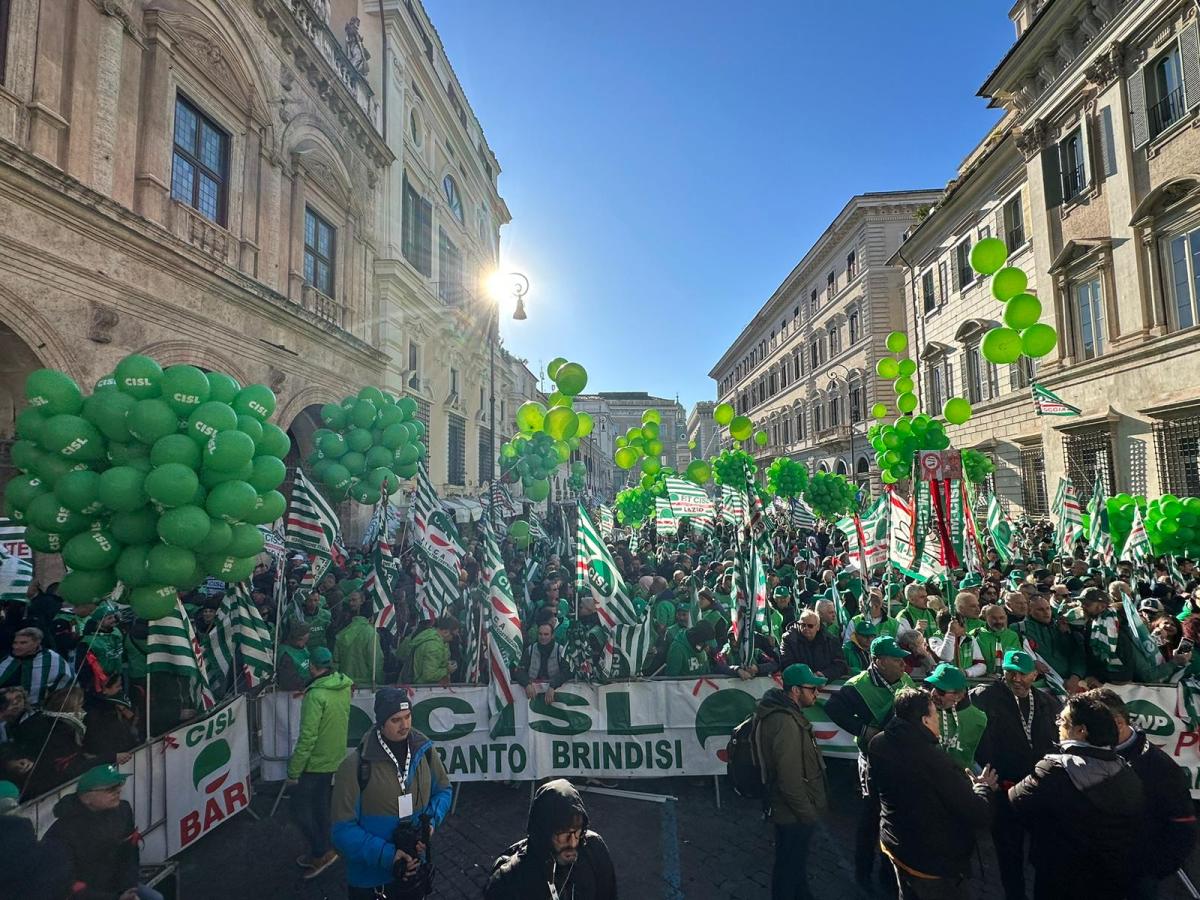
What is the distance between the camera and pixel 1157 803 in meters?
3.16

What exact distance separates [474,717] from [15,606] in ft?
16.6

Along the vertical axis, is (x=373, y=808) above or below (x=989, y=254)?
below

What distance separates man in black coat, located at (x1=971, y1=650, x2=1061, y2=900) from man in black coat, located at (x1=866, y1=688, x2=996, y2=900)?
978 mm

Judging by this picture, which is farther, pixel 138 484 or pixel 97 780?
pixel 138 484

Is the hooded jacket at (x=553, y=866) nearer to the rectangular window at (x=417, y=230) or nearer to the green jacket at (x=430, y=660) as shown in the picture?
the green jacket at (x=430, y=660)

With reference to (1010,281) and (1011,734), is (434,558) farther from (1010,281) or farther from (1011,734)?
(1010,281)

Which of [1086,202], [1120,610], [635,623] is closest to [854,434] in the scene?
[1086,202]

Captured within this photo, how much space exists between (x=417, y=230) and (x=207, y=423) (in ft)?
64.1

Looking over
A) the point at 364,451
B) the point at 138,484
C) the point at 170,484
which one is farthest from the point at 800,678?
the point at 364,451

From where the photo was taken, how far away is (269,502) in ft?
17.9

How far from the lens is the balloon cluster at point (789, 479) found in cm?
2211

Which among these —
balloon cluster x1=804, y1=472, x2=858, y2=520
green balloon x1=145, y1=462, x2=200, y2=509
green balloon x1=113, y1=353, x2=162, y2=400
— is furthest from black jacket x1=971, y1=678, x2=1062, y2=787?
balloon cluster x1=804, y1=472, x2=858, y2=520

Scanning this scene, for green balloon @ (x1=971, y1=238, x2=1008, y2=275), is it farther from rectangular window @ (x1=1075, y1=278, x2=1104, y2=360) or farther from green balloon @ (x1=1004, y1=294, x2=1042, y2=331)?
rectangular window @ (x1=1075, y1=278, x2=1104, y2=360)

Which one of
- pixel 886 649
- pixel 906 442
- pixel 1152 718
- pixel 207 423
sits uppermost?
pixel 906 442
